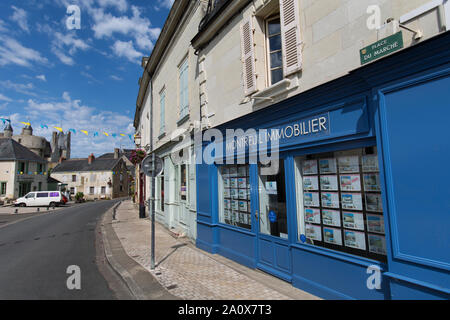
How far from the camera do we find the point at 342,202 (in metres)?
3.88

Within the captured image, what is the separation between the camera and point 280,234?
4867mm

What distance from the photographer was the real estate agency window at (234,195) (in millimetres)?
5926

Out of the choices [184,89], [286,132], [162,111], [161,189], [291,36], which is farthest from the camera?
[162,111]

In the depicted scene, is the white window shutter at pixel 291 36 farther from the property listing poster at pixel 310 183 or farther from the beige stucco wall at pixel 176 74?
the beige stucco wall at pixel 176 74

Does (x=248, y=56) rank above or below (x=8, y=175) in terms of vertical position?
above

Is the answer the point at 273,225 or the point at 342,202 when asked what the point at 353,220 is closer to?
the point at 342,202

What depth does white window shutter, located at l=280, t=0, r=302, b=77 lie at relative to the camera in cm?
439

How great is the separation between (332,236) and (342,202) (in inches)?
22.0

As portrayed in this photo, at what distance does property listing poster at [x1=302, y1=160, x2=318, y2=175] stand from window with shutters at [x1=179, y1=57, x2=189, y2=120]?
209 inches

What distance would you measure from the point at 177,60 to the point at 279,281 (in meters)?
8.60

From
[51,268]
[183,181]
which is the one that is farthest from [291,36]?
[51,268]

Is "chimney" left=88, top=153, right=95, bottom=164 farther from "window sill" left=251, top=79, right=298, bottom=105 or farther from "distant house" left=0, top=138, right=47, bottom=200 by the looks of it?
"window sill" left=251, top=79, right=298, bottom=105

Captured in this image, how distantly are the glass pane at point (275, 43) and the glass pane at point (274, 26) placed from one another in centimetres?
11
